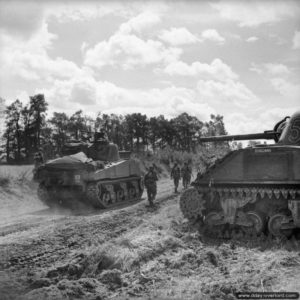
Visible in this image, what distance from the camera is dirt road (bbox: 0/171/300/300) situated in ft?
21.6

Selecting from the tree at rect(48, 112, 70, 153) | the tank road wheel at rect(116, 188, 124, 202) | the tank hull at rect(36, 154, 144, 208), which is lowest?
the tank road wheel at rect(116, 188, 124, 202)

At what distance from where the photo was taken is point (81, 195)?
55.8 ft

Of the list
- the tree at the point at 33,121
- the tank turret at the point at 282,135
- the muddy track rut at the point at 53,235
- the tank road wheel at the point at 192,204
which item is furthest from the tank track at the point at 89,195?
the tree at the point at 33,121

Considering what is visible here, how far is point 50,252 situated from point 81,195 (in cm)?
773

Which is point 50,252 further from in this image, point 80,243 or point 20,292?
point 20,292

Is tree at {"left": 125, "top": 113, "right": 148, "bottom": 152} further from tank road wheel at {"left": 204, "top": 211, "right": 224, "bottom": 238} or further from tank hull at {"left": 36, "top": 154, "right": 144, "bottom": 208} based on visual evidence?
tank road wheel at {"left": 204, "top": 211, "right": 224, "bottom": 238}

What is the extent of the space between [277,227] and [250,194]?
3.43 ft

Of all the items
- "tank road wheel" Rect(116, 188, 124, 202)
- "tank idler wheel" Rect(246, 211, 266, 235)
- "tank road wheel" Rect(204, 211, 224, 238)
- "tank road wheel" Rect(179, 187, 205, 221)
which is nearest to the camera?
"tank idler wheel" Rect(246, 211, 266, 235)

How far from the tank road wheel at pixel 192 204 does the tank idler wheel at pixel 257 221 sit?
1.30 meters

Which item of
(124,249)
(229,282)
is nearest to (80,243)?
(124,249)

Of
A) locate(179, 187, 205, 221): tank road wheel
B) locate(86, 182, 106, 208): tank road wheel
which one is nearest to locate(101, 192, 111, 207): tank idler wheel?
locate(86, 182, 106, 208): tank road wheel

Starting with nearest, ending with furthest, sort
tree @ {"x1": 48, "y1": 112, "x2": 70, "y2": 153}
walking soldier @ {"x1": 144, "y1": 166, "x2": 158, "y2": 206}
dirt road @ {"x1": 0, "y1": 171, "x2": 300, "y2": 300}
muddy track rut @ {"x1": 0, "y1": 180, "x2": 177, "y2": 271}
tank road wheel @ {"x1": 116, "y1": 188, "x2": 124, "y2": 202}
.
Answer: dirt road @ {"x1": 0, "y1": 171, "x2": 300, "y2": 300}
muddy track rut @ {"x1": 0, "y1": 180, "x2": 177, "y2": 271}
walking soldier @ {"x1": 144, "y1": 166, "x2": 158, "y2": 206}
tank road wheel @ {"x1": 116, "y1": 188, "x2": 124, "y2": 202}
tree @ {"x1": 48, "y1": 112, "x2": 70, "y2": 153}

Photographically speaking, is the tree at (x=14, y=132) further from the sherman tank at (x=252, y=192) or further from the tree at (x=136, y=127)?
the sherman tank at (x=252, y=192)

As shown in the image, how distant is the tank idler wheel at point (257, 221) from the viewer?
1051 cm
